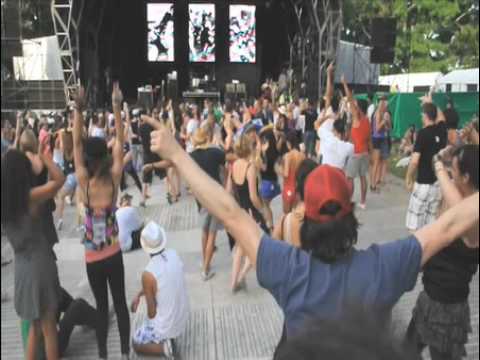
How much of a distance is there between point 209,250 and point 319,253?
11.5 feet

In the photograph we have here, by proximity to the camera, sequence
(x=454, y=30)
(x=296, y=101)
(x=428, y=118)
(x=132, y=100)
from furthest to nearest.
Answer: (x=296, y=101) < (x=428, y=118) < (x=132, y=100) < (x=454, y=30)

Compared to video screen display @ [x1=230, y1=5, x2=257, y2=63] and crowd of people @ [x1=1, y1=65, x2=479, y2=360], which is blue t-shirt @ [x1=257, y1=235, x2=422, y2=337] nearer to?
crowd of people @ [x1=1, y1=65, x2=479, y2=360]

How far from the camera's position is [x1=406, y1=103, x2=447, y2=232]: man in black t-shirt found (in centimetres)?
423

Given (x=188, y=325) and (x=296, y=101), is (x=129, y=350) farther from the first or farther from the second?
(x=296, y=101)

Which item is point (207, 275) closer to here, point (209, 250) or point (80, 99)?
point (209, 250)

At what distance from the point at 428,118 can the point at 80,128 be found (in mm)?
3264

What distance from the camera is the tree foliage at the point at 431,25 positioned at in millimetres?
1804

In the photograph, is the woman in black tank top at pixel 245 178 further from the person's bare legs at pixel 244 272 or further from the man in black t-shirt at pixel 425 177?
the man in black t-shirt at pixel 425 177

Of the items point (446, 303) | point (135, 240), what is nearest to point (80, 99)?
point (446, 303)

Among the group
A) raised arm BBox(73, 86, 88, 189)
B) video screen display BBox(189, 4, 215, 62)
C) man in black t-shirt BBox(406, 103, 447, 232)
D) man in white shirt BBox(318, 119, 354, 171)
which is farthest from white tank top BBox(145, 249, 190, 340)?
man in white shirt BBox(318, 119, 354, 171)

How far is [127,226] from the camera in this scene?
17.3 feet

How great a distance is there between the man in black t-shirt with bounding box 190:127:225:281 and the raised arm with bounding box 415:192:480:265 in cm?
349

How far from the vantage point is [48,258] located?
6.71 feet

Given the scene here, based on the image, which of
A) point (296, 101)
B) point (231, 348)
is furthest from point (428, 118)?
point (296, 101)
